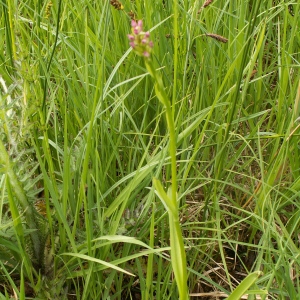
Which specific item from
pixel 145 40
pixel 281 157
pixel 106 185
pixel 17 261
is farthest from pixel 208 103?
pixel 145 40

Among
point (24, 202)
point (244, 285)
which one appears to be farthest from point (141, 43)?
point (24, 202)

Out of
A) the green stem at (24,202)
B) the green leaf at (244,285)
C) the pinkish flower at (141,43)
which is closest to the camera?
the pinkish flower at (141,43)

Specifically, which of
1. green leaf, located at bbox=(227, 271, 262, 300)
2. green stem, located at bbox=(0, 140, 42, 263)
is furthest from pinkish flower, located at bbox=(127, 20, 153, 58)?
green stem, located at bbox=(0, 140, 42, 263)

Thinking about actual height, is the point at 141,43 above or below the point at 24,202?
above

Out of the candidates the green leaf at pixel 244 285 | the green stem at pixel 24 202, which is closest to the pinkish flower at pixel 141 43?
the green leaf at pixel 244 285

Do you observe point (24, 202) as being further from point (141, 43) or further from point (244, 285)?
point (141, 43)

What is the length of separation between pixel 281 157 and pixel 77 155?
488mm

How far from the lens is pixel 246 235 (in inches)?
46.9

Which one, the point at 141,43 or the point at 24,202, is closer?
the point at 141,43

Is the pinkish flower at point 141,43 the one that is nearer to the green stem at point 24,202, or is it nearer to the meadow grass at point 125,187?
the meadow grass at point 125,187

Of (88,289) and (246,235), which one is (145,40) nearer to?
(88,289)

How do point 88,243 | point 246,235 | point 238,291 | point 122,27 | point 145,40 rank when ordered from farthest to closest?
point 122,27 < point 246,235 < point 88,243 < point 238,291 < point 145,40

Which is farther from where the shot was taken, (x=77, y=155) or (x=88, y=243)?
(x=77, y=155)

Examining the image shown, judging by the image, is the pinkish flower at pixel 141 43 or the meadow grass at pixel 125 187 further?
the meadow grass at pixel 125 187
